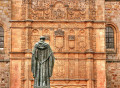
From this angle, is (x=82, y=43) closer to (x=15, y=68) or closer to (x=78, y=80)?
(x=78, y=80)

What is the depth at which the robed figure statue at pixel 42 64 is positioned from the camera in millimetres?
14273

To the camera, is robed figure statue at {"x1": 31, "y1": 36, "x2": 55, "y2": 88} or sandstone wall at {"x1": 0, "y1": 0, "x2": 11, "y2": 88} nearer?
robed figure statue at {"x1": 31, "y1": 36, "x2": 55, "y2": 88}

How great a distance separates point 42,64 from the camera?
14.3 meters

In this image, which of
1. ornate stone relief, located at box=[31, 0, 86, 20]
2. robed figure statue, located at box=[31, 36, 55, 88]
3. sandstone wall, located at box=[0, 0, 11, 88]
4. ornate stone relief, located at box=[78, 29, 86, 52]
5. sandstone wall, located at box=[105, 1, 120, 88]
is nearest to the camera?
robed figure statue, located at box=[31, 36, 55, 88]

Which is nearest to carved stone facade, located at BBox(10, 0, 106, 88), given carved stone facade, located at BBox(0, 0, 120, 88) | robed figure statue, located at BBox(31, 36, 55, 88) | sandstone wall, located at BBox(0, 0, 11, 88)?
carved stone facade, located at BBox(0, 0, 120, 88)

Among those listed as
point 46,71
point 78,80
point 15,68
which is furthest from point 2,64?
point 46,71

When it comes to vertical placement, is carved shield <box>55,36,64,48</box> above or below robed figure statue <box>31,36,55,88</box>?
above

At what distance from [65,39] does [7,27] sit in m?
5.17

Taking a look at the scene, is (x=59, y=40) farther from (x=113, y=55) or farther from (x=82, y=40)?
(x=113, y=55)

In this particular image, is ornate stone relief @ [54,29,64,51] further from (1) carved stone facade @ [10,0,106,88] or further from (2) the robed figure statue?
(2) the robed figure statue

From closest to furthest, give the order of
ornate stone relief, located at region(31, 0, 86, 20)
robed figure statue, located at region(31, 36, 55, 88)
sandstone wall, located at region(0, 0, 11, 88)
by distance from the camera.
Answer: robed figure statue, located at region(31, 36, 55, 88) → ornate stone relief, located at region(31, 0, 86, 20) → sandstone wall, located at region(0, 0, 11, 88)

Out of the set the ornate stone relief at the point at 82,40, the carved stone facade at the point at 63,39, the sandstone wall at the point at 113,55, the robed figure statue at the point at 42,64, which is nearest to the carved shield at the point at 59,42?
the carved stone facade at the point at 63,39

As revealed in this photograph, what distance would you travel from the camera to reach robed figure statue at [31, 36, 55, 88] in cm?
1427

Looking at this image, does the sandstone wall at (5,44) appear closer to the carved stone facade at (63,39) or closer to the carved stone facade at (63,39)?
Result: the carved stone facade at (63,39)
